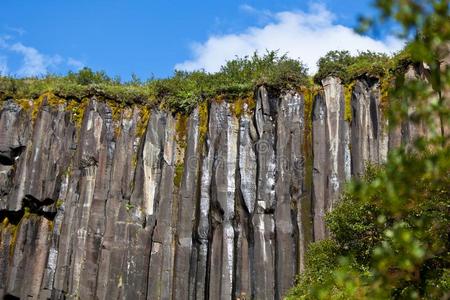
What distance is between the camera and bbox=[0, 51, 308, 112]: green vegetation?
1118 inches

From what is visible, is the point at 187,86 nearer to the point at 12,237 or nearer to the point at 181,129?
the point at 181,129

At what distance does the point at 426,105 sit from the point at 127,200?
24.5 meters

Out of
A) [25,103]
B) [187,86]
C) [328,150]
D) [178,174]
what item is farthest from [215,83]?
[25,103]

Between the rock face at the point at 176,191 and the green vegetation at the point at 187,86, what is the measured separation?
0.68 m

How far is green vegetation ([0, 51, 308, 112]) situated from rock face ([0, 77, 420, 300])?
68 cm

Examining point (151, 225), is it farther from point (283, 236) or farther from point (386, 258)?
point (386, 258)

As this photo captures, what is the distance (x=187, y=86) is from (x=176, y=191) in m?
6.31

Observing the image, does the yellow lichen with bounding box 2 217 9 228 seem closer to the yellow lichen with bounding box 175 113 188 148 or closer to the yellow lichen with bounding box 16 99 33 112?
the yellow lichen with bounding box 16 99 33 112

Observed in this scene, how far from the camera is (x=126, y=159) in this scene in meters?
28.5

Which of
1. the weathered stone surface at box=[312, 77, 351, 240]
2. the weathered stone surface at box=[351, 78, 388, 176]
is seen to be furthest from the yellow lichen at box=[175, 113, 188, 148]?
the weathered stone surface at box=[351, 78, 388, 176]

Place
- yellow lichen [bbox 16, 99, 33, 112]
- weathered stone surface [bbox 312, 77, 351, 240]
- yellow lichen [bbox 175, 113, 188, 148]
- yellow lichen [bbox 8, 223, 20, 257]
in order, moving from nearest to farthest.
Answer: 1. weathered stone surface [bbox 312, 77, 351, 240]
2. yellow lichen [bbox 8, 223, 20, 257]
3. yellow lichen [bbox 175, 113, 188, 148]
4. yellow lichen [bbox 16, 99, 33, 112]

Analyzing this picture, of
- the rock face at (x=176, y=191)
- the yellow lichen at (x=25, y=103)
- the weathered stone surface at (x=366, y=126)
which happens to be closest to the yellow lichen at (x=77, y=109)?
the rock face at (x=176, y=191)

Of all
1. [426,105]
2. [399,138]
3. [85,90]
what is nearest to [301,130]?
[399,138]

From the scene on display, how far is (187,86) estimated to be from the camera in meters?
30.5
